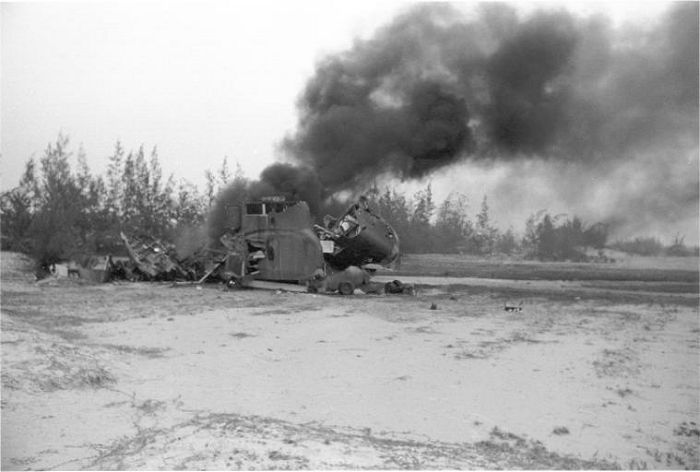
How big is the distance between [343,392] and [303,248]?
42.0ft

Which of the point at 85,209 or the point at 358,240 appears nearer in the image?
the point at 358,240

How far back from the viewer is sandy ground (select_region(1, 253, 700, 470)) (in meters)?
5.52

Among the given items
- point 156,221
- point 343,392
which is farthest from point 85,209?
point 343,392

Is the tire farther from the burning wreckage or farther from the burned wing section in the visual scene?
the burned wing section

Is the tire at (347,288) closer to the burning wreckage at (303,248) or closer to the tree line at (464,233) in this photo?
the burning wreckage at (303,248)

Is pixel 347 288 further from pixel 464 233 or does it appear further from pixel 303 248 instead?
pixel 464 233

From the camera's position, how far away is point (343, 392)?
24.9 feet

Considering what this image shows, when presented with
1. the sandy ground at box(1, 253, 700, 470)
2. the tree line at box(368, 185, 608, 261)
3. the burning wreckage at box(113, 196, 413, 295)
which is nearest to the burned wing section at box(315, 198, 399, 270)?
the burning wreckage at box(113, 196, 413, 295)

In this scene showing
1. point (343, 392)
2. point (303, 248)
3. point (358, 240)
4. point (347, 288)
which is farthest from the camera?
point (358, 240)

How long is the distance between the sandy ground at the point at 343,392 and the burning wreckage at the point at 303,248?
5.91m

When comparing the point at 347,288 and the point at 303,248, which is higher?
the point at 303,248

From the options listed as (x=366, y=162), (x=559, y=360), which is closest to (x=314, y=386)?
(x=559, y=360)

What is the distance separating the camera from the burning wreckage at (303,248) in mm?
20172

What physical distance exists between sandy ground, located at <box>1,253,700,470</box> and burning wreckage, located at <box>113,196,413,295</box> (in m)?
5.91
